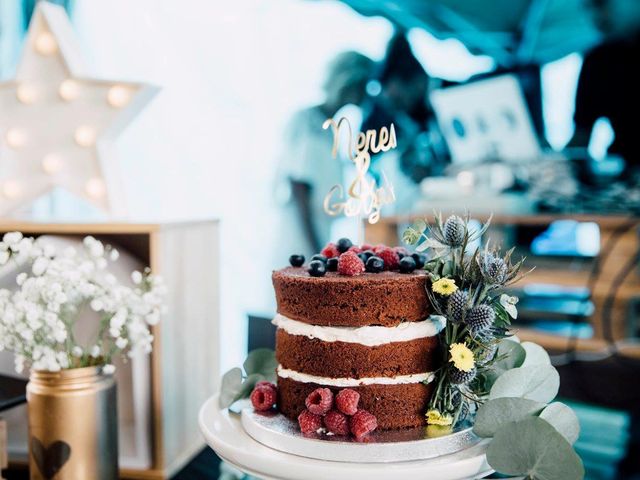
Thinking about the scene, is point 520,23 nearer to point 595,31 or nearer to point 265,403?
point 595,31

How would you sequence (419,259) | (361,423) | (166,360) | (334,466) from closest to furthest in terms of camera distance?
(334,466)
(361,423)
(419,259)
(166,360)

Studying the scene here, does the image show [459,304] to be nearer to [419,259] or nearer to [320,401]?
[419,259]

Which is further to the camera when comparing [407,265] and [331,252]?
[331,252]

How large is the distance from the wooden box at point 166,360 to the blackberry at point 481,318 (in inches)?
31.7

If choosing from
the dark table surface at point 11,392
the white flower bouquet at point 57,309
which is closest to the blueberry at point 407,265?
the white flower bouquet at point 57,309

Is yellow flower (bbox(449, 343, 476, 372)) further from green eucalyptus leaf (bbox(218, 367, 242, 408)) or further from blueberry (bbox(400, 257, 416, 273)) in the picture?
green eucalyptus leaf (bbox(218, 367, 242, 408))

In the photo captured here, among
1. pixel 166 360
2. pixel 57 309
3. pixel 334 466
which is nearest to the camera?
pixel 334 466

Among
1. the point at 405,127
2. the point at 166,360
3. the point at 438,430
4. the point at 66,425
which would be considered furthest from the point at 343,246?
the point at 405,127

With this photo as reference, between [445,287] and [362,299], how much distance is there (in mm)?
161

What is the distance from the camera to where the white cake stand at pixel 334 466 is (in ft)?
3.45

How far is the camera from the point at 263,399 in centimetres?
134

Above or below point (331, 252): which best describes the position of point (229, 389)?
below

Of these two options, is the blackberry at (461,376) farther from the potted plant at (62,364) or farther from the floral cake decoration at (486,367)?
the potted plant at (62,364)

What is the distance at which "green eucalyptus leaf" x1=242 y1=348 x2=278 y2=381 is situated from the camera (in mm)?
1531
